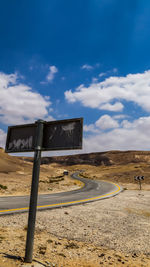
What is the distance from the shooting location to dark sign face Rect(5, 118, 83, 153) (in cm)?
420

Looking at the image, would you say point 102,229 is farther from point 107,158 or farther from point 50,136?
point 107,158

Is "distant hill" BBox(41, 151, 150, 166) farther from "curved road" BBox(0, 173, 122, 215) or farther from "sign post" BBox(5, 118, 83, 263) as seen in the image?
"sign post" BBox(5, 118, 83, 263)

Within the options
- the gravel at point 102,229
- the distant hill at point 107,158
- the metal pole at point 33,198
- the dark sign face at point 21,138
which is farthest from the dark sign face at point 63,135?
the distant hill at point 107,158

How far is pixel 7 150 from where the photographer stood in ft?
16.2

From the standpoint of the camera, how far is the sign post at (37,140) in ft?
13.8

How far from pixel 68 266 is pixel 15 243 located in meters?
2.11

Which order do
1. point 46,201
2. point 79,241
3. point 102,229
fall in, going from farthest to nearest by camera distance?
point 46,201, point 102,229, point 79,241

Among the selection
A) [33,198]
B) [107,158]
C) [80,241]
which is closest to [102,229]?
[80,241]

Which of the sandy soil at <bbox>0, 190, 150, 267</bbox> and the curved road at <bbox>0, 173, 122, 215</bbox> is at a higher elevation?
the sandy soil at <bbox>0, 190, 150, 267</bbox>

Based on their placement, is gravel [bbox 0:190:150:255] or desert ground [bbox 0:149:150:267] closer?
desert ground [bbox 0:149:150:267]

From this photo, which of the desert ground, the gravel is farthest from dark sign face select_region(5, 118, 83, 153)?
the gravel

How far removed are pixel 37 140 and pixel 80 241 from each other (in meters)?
4.61

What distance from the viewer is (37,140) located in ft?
14.7

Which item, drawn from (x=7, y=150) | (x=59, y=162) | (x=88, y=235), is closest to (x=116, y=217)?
(x=88, y=235)
